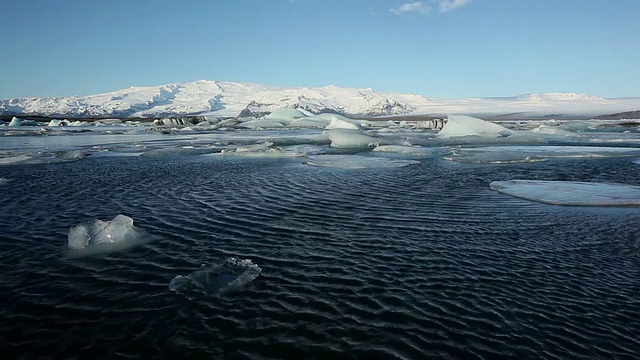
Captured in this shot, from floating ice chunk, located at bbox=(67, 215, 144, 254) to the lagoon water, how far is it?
298 mm

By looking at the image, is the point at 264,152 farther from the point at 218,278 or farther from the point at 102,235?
the point at 218,278

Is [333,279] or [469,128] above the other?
[469,128]

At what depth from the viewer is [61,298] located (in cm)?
479

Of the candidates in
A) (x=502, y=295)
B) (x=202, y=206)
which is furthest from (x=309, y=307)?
(x=202, y=206)

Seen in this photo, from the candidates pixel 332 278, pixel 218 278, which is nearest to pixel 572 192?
pixel 332 278

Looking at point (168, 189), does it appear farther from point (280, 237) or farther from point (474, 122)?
point (474, 122)

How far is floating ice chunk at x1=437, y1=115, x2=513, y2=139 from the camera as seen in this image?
1377 inches

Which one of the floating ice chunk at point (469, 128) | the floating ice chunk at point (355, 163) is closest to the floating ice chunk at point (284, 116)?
the floating ice chunk at point (469, 128)

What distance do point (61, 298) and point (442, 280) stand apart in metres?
4.27

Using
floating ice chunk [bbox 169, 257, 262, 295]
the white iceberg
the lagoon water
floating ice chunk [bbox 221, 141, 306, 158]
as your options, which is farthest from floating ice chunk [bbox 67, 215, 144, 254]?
the white iceberg

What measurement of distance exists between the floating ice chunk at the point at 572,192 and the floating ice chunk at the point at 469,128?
24327mm

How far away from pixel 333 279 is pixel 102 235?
146 inches

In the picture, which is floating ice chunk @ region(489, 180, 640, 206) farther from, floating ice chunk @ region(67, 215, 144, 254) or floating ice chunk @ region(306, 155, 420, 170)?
floating ice chunk @ region(67, 215, 144, 254)

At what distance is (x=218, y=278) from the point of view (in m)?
5.26
